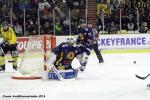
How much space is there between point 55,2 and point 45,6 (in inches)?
20.8

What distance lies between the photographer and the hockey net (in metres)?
10.4

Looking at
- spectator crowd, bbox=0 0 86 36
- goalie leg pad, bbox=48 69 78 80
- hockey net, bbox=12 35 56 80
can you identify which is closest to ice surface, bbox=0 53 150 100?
goalie leg pad, bbox=48 69 78 80

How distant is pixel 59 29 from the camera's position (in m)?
17.6

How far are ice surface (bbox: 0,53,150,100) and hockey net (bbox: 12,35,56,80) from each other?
1.06ft

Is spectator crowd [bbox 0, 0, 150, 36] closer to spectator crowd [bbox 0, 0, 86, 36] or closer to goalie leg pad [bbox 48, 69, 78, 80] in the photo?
spectator crowd [bbox 0, 0, 86, 36]

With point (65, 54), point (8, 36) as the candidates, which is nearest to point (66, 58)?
point (65, 54)

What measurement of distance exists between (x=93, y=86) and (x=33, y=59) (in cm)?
244

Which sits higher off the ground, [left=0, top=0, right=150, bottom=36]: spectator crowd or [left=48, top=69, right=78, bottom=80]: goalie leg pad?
[left=0, top=0, right=150, bottom=36]: spectator crowd

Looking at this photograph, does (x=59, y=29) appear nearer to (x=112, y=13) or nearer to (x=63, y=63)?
(x=112, y=13)

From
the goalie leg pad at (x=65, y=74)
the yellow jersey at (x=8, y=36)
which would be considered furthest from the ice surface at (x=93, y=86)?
the yellow jersey at (x=8, y=36)

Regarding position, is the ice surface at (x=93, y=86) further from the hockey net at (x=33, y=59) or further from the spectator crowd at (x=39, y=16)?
the spectator crowd at (x=39, y=16)

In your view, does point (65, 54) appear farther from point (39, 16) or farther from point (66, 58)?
point (39, 16)

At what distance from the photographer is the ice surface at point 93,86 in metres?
7.61

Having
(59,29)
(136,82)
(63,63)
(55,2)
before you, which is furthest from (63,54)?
(55,2)
